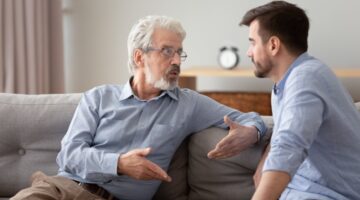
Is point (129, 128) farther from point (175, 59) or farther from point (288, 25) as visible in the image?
point (288, 25)

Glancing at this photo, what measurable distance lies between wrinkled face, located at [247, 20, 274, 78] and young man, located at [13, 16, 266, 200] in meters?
0.28

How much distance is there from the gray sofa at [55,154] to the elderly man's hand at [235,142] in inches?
3.4

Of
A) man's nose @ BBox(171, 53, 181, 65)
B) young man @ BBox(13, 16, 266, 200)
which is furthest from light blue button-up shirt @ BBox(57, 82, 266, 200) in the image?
man's nose @ BBox(171, 53, 181, 65)

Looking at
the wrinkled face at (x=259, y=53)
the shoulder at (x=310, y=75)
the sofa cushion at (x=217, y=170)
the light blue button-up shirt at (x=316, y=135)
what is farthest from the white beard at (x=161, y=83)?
the shoulder at (x=310, y=75)

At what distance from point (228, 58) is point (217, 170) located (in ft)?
6.23

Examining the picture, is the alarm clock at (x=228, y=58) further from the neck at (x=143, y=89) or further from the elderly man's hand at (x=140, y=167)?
the elderly man's hand at (x=140, y=167)

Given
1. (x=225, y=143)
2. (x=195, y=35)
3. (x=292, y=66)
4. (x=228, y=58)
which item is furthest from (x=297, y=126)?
(x=195, y=35)

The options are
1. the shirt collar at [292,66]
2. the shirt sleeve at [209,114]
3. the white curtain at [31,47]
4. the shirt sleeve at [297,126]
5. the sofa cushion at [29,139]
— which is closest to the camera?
the shirt sleeve at [297,126]

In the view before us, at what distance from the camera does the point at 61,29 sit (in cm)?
413

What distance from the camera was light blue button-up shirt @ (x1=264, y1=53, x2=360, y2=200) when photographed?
127cm

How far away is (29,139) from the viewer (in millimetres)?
2078

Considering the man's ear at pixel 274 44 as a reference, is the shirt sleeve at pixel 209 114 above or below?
below

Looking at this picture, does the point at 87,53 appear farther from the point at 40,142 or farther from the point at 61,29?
→ the point at 40,142

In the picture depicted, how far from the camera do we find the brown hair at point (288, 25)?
1.55 metres
